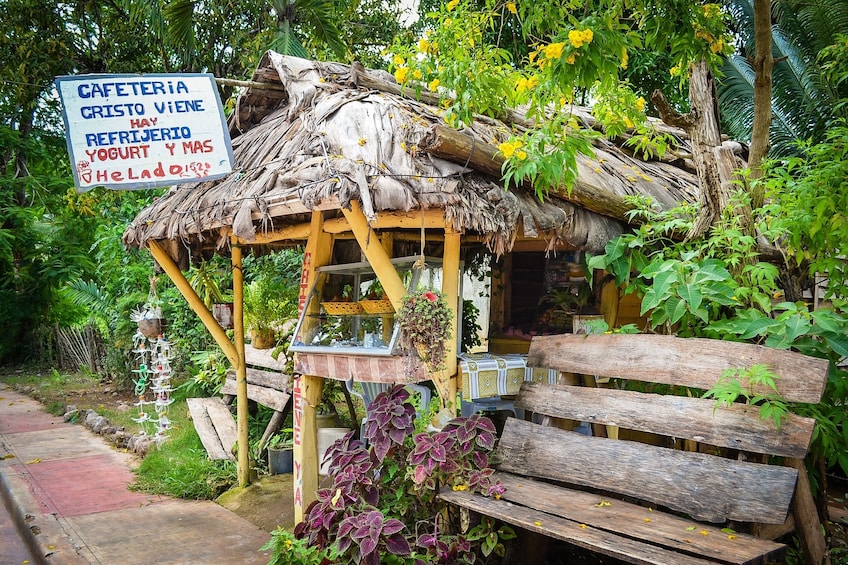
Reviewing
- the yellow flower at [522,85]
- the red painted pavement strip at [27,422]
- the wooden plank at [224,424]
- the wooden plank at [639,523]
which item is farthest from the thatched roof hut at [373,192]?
the red painted pavement strip at [27,422]

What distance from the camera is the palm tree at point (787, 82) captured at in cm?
971

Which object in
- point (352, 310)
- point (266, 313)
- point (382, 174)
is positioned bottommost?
point (266, 313)

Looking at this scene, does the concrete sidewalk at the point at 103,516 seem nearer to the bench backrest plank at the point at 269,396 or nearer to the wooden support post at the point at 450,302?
the bench backrest plank at the point at 269,396

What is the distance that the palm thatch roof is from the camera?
3.80 meters

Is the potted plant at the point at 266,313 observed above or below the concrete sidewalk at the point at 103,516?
above

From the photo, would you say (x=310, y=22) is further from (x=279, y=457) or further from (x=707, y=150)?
(x=707, y=150)

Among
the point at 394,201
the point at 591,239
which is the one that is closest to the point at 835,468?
the point at 591,239

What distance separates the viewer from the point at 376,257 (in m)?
4.21

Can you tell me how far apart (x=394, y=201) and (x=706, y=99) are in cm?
194

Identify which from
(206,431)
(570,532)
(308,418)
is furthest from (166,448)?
(570,532)

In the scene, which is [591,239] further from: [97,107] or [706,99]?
[97,107]

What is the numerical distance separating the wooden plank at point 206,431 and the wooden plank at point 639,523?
412 centimetres

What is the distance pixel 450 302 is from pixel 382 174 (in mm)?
892

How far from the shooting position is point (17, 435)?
352 inches
